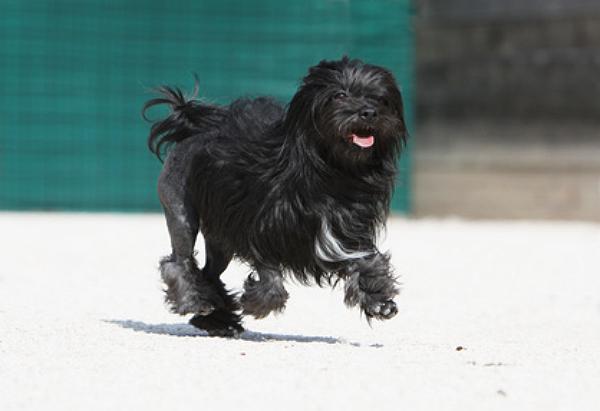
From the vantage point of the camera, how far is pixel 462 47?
15.9m

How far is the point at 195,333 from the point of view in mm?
7145

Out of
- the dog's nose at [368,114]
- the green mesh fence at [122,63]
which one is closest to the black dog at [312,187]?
the dog's nose at [368,114]

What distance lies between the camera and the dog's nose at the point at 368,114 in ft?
20.4

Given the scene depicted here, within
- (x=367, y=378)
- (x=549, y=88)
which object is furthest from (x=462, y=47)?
(x=367, y=378)

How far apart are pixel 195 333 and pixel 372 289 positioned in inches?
46.0

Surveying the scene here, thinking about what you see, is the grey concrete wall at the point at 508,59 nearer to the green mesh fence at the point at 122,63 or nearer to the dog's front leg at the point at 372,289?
the green mesh fence at the point at 122,63

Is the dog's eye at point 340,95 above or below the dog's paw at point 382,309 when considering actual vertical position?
above

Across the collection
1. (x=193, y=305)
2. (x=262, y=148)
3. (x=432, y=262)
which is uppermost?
(x=262, y=148)

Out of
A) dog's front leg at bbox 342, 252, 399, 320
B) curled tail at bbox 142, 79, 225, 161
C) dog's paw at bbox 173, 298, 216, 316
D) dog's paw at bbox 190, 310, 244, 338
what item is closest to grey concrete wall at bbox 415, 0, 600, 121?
curled tail at bbox 142, 79, 225, 161

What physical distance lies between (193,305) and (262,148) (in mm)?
867

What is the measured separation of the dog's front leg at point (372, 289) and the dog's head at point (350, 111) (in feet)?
1.63

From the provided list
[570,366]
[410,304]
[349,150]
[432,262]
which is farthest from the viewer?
[432,262]

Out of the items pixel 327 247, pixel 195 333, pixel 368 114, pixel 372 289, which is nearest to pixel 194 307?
pixel 195 333

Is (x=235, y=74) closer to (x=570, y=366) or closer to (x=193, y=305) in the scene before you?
(x=193, y=305)
